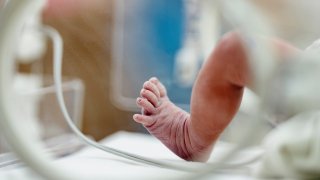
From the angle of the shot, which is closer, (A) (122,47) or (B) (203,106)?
(B) (203,106)

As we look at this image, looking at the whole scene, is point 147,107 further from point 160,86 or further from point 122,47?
point 122,47

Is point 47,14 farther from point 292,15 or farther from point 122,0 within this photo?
point 292,15

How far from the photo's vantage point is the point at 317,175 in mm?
311

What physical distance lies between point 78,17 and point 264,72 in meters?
0.47

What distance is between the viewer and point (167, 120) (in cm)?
35

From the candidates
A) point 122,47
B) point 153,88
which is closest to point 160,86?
point 153,88

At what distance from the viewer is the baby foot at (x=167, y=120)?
1.12 ft

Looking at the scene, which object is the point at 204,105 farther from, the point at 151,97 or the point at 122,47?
the point at 122,47

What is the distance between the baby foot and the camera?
34cm

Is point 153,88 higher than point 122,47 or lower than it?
lower

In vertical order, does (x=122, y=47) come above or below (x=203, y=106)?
above

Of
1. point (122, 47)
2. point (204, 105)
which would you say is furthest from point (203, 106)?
point (122, 47)

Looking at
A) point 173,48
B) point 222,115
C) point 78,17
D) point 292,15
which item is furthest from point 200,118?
point 78,17

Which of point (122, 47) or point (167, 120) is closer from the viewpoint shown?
point (167, 120)
